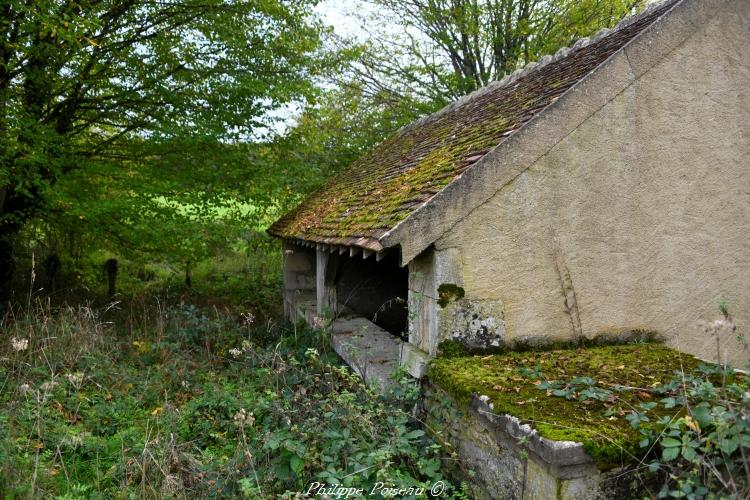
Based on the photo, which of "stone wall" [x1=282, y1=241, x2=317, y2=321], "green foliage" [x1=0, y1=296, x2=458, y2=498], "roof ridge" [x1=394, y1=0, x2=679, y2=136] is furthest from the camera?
"stone wall" [x1=282, y1=241, x2=317, y2=321]

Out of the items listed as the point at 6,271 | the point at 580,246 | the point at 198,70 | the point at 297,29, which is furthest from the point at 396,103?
the point at 580,246

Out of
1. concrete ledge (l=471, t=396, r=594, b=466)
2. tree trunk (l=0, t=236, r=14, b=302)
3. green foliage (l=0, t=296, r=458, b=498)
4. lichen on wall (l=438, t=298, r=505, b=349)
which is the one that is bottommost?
green foliage (l=0, t=296, r=458, b=498)

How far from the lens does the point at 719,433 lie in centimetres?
217

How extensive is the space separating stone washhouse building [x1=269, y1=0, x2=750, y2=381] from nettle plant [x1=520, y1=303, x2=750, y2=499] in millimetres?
915

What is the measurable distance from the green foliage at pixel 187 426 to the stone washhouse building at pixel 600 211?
712mm

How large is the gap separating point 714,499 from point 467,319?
1.98 metres

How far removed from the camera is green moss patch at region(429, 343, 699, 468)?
8.68 feet

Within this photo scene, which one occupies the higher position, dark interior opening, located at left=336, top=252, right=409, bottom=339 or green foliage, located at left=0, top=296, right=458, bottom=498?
dark interior opening, located at left=336, top=252, right=409, bottom=339

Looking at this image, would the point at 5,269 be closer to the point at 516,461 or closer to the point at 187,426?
the point at 187,426

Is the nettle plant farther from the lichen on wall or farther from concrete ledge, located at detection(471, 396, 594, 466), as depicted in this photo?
the lichen on wall

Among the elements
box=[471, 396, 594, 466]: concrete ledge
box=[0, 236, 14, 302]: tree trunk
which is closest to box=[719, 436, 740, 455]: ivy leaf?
box=[471, 396, 594, 466]: concrete ledge

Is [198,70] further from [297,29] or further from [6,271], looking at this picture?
[6,271]

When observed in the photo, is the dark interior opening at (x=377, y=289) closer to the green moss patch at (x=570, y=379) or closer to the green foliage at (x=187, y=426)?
the green foliage at (x=187, y=426)

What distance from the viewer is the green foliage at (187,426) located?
326cm
